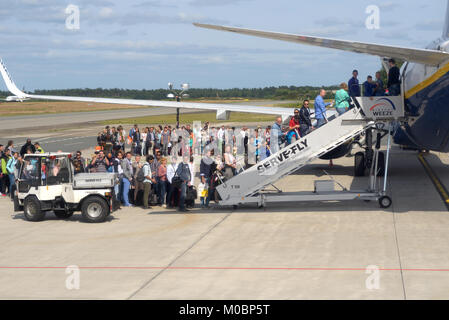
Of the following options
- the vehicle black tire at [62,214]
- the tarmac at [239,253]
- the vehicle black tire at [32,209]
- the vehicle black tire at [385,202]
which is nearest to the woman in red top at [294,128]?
the tarmac at [239,253]

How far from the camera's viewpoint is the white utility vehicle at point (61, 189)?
19.9 m

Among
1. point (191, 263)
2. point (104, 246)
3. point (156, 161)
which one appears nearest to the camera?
point (191, 263)

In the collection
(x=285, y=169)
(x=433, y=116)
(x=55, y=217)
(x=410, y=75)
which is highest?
(x=410, y=75)

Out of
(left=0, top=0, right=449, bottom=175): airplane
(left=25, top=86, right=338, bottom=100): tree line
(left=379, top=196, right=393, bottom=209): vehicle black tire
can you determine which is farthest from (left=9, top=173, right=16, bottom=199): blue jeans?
(left=25, top=86, right=338, bottom=100): tree line

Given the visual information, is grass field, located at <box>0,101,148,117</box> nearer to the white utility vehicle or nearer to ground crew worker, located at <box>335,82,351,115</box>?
ground crew worker, located at <box>335,82,351,115</box>

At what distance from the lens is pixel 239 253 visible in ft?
50.5

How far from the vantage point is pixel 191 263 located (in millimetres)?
14508

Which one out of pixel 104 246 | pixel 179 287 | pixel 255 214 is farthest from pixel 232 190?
pixel 179 287

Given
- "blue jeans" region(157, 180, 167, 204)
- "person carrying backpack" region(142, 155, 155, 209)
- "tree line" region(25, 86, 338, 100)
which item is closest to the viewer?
"person carrying backpack" region(142, 155, 155, 209)

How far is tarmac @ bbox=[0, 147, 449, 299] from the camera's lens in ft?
40.2

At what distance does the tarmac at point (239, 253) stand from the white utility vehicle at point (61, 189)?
1.81 feet

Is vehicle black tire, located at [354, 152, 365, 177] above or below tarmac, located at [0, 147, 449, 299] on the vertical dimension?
above
